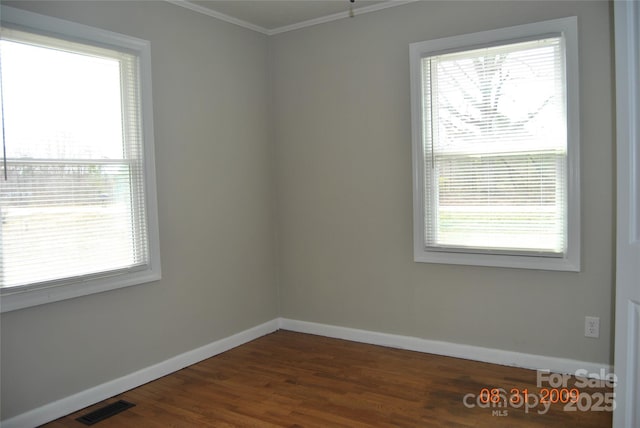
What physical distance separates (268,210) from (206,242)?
2.58 feet

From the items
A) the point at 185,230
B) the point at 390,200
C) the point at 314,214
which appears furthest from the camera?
the point at 314,214

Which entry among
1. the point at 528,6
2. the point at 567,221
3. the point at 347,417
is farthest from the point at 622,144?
the point at 347,417

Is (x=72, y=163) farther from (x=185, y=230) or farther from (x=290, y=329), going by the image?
(x=290, y=329)

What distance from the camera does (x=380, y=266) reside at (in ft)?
13.2

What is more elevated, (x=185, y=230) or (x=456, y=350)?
(x=185, y=230)

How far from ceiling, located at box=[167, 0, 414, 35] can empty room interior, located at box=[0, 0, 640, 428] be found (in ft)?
0.07

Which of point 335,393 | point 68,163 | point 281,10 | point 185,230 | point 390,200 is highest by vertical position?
point 281,10

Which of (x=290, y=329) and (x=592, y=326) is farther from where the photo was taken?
(x=290, y=329)

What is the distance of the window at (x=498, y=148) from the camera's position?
3238 mm

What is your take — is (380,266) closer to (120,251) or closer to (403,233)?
(403,233)

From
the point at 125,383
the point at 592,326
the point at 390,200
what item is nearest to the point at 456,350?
the point at 592,326

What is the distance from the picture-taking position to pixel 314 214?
14.3 ft

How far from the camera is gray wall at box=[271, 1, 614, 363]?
3.18m

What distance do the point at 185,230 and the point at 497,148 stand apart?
2.31 metres
